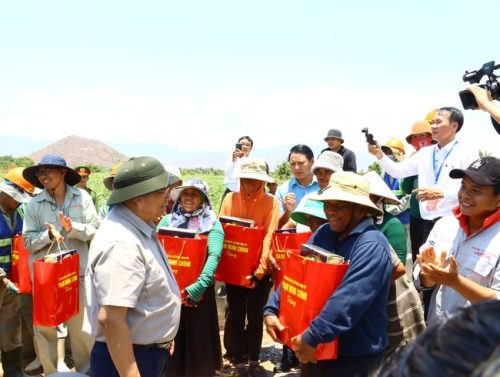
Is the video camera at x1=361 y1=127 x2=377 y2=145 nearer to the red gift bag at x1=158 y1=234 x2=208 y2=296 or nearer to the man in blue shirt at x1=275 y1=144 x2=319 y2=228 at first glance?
the man in blue shirt at x1=275 y1=144 x2=319 y2=228

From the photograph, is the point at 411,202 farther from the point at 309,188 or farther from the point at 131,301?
the point at 131,301

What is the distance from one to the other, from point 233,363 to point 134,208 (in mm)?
2738

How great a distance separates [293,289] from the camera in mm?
2537

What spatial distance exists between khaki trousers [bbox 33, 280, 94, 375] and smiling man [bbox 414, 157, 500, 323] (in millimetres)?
3076

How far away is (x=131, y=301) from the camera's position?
2135 mm

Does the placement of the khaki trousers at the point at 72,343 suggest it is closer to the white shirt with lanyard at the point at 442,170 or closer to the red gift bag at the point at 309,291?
the red gift bag at the point at 309,291

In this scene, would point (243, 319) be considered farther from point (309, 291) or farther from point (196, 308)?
point (309, 291)

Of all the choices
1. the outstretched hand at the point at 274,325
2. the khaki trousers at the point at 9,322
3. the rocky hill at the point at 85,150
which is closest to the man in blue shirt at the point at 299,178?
the outstretched hand at the point at 274,325

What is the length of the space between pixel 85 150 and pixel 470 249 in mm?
137896

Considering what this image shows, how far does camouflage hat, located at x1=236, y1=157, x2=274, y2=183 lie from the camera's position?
4.30 meters

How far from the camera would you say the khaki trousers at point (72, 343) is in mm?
4332

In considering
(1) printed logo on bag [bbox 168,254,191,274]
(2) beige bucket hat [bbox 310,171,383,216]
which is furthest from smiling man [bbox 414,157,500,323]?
(1) printed logo on bag [bbox 168,254,191,274]

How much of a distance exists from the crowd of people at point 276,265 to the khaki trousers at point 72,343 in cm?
1

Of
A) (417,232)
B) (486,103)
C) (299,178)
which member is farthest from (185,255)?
(417,232)
